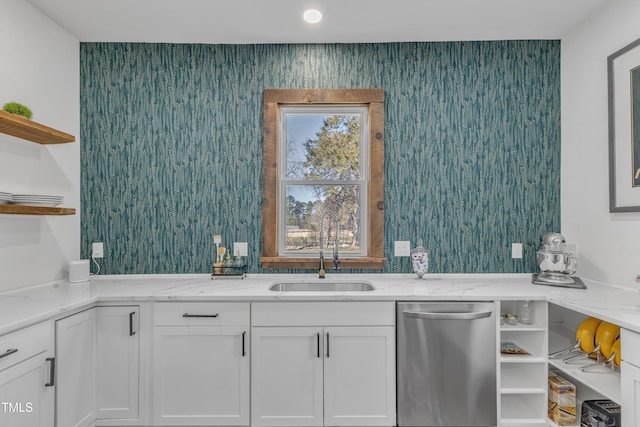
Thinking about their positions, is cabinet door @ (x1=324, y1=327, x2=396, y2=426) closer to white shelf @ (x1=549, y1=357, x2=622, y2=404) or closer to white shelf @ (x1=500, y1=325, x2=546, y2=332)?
white shelf @ (x1=500, y1=325, x2=546, y2=332)

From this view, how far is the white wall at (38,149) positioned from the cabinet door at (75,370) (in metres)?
0.55

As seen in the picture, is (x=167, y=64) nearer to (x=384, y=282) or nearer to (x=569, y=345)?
(x=384, y=282)

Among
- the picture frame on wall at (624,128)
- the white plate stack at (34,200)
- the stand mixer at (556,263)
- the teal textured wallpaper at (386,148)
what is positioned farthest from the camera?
the teal textured wallpaper at (386,148)

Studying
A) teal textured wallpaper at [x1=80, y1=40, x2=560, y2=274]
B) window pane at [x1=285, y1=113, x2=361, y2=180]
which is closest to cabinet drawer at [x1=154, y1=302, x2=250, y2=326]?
teal textured wallpaper at [x1=80, y1=40, x2=560, y2=274]

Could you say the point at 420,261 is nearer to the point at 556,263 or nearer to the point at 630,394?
the point at 556,263

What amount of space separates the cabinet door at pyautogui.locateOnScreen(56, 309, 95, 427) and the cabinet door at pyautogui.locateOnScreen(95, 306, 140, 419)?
4 cm

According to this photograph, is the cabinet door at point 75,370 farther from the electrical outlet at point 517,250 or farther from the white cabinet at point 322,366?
the electrical outlet at point 517,250

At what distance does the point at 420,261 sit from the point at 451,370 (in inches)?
29.8

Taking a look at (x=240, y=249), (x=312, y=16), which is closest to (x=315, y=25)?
(x=312, y=16)

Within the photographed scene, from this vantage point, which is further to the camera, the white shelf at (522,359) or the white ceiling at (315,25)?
the white ceiling at (315,25)

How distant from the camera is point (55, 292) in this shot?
209 centimetres

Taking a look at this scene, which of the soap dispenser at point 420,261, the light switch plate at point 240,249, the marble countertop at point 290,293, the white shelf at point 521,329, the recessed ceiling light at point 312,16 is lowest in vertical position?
Answer: the white shelf at point 521,329

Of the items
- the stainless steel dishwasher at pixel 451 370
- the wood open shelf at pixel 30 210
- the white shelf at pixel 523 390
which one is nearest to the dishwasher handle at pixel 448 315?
the stainless steel dishwasher at pixel 451 370

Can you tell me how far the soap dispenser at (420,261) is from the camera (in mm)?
2531
